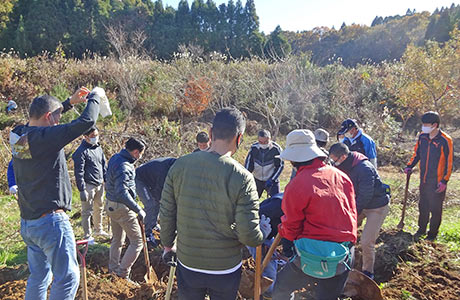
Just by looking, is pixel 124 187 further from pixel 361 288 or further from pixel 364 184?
pixel 361 288

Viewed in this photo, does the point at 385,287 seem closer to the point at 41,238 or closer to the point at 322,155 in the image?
the point at 322,155

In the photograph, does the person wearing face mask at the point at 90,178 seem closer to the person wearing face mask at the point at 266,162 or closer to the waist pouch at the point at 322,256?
the person wearing face mask at the point at 266,162

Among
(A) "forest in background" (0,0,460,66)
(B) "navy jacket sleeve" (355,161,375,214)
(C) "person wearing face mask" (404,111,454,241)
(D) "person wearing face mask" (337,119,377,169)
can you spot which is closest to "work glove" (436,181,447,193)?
(C) "person wearing face mask" (404,111,454,241)

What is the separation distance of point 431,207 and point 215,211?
14.3 ft

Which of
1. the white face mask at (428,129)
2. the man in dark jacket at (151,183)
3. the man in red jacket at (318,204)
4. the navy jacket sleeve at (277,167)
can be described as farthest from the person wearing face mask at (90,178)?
the white face mask at (428,129)


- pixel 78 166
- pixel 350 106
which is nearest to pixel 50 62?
pixel 78 166

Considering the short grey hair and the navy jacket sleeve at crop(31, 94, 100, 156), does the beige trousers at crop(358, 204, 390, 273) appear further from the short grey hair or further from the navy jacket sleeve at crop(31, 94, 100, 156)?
the short grey hair

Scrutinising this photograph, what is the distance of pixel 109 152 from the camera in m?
9.42

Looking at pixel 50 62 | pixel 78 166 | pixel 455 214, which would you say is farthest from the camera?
pixel 50 62

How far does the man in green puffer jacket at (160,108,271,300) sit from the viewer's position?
Answer: 81.0 inches

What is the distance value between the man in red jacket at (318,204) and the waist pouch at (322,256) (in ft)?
0.12

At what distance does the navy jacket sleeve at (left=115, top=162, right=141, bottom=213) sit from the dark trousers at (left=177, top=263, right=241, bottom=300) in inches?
60.1

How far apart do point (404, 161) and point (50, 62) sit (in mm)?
17092

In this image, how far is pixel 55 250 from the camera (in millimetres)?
2479
